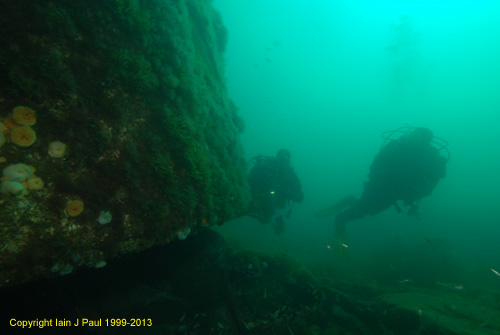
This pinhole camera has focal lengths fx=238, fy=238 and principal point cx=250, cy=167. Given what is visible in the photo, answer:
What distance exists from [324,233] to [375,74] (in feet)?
470

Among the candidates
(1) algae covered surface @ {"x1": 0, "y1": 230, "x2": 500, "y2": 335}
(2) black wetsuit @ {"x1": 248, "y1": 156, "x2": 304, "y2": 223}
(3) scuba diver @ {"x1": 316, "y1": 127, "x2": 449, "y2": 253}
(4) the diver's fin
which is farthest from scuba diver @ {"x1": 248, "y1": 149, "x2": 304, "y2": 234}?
(4) the diver's fin

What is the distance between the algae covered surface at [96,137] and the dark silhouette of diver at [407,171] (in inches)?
339

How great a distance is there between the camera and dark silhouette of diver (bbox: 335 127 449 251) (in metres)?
9.37

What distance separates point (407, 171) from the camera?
31.6ft

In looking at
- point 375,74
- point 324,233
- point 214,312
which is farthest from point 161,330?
point 375,74

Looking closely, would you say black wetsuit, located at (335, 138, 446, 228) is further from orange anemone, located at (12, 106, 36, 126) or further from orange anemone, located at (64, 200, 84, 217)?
orange anemone, located at (12, 106, 36, 126)

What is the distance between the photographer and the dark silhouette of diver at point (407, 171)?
937cm

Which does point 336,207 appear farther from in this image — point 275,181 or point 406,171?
point 275,181

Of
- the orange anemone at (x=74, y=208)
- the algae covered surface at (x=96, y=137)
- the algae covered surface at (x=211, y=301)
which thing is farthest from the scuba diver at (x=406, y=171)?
the orange anemone at (x=74, y=208)

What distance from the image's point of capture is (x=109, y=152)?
9.44 feet

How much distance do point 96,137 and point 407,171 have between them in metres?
10.7

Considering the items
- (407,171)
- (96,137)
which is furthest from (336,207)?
(96,137)

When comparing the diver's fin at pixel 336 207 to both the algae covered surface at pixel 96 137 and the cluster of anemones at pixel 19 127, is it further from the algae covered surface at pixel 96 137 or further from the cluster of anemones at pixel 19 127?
the cluster of anemones at pixel 19 127

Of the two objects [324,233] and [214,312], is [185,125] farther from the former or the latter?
[324,233]
